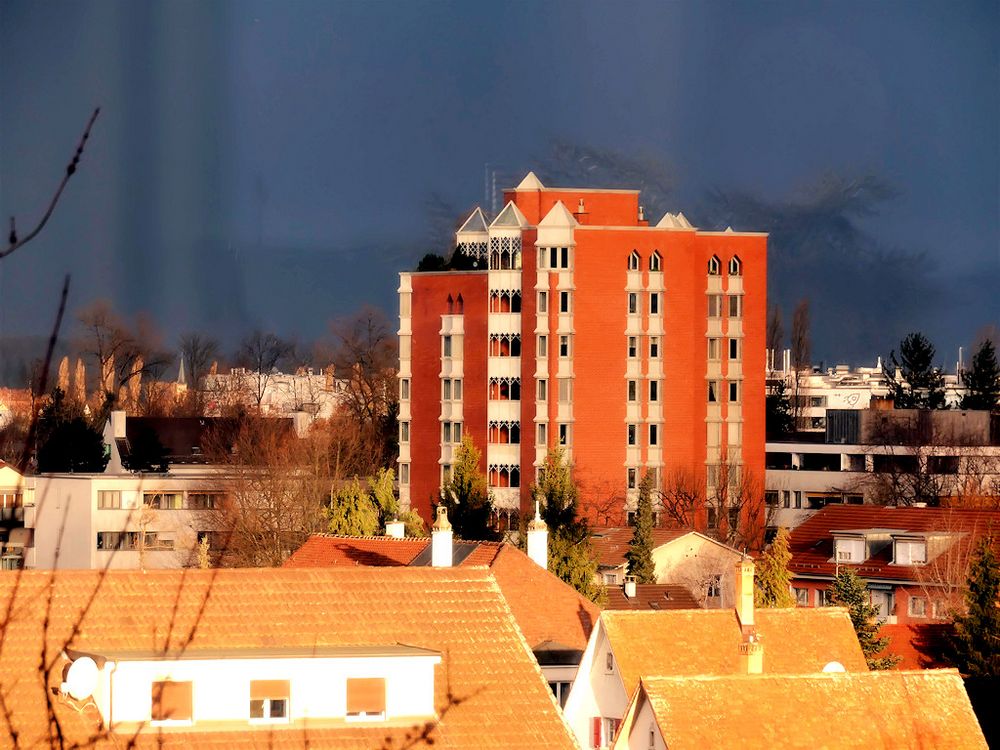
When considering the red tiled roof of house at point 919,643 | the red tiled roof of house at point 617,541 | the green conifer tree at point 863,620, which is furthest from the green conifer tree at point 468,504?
the red tiled roof of house at point 919,643

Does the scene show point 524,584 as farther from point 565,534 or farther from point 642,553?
point 642,553

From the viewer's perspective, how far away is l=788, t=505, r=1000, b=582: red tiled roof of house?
2169 inches

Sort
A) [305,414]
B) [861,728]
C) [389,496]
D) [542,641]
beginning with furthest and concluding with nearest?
[305,414] < [389,496] < [542,641] < [861,728]

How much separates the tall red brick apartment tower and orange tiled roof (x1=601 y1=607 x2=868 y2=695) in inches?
1966

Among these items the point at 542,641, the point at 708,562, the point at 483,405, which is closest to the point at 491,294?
the point at 483,405

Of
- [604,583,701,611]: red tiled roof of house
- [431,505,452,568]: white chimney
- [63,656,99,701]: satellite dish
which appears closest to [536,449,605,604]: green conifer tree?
[604,583,701,611]: red tiled roof of house

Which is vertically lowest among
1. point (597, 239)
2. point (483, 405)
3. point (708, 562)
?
point (708, 562)

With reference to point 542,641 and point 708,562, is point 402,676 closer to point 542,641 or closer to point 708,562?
point 542,641

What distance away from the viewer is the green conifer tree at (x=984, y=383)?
111938mm

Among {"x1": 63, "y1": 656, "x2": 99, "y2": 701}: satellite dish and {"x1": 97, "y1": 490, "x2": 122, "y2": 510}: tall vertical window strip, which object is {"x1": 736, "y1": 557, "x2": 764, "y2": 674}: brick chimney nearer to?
{"x1": 63, "y1": 656, "x2": 99, "y2": 701}: satellite dish

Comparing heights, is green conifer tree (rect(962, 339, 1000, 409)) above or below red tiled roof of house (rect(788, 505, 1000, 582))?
above

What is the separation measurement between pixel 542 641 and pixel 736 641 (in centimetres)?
497

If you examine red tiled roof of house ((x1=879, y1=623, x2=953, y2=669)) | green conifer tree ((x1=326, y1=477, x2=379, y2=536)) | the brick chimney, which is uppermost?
green conifer tree ((x1=326, y1=477, x2=379, y2=536))

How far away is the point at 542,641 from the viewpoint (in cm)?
3259
